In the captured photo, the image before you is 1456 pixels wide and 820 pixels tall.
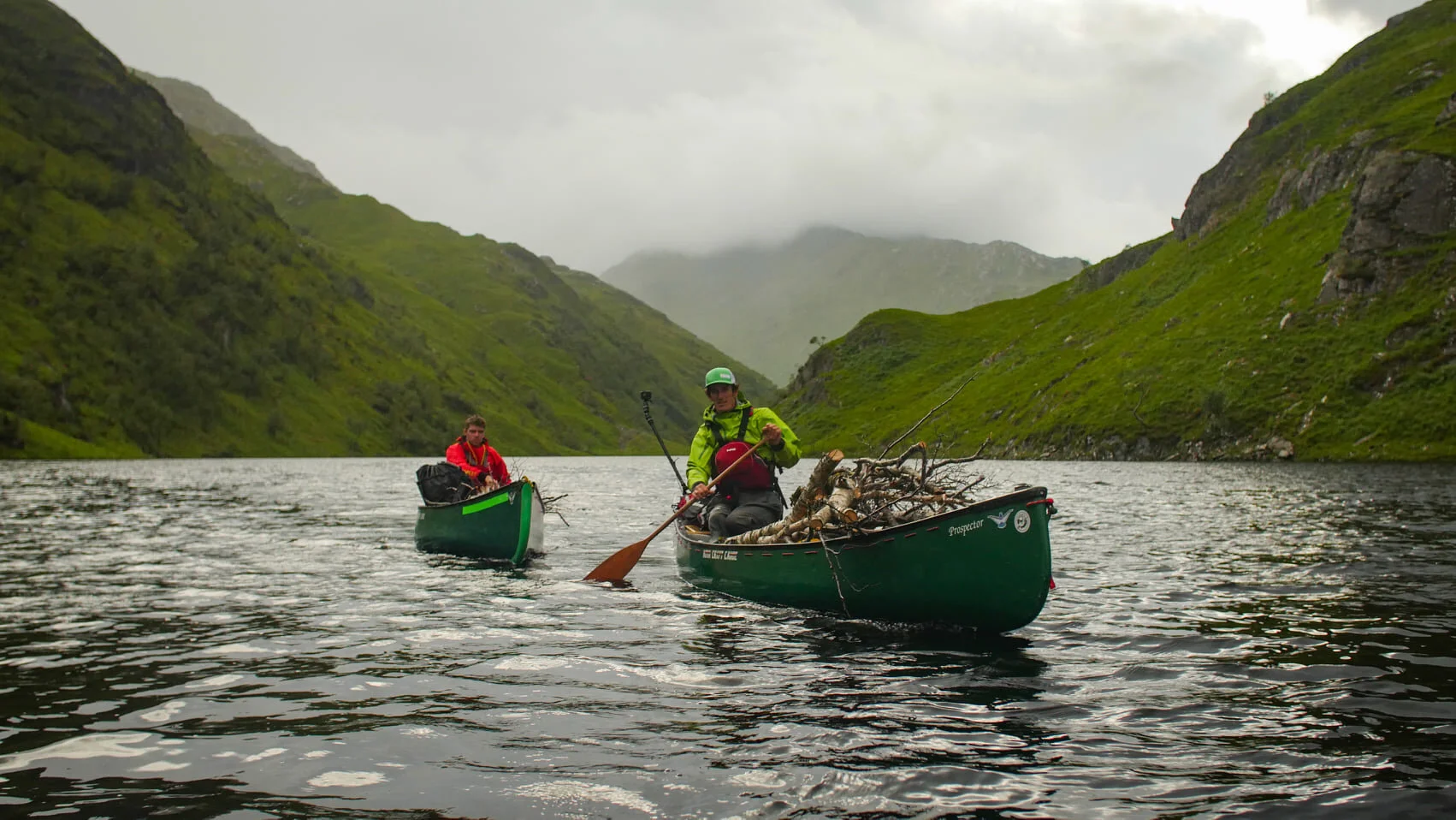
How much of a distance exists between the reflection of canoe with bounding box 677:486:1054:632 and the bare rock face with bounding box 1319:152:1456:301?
90.6 metres

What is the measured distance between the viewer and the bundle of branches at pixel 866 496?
557 inches

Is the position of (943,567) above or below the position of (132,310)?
below

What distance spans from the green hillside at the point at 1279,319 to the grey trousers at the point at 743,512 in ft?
185

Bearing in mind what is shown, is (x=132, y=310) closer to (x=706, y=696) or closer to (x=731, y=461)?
(x=731, y=461)

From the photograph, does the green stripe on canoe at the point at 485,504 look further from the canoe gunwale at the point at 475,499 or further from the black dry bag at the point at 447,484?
the black dry bag at the point at 447,484

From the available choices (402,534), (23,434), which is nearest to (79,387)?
(23,434)

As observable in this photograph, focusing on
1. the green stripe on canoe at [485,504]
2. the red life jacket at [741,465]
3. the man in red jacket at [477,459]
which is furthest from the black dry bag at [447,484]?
the red life jacket at [741,465]

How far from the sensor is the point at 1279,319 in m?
94.8

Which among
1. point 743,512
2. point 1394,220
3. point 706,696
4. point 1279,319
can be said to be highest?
point 1394,220

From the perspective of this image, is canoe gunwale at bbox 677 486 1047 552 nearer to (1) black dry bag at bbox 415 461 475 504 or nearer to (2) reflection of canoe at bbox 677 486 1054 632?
(2) reflection of canoe at bbox 677 486 1054 632

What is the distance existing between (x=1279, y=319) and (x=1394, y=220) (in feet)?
43.2

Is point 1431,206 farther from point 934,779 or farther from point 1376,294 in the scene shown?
point 934,779

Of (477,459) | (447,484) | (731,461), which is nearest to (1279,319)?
(477,459)

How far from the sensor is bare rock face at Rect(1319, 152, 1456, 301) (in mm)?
83375
